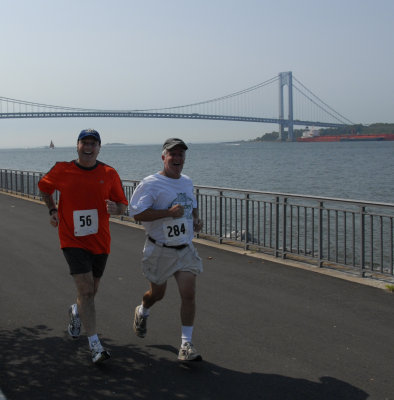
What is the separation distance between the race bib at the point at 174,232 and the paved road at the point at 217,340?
894mm

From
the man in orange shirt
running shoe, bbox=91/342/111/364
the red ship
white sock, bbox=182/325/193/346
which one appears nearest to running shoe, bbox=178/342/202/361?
white sock, bbox=182/325/193/346

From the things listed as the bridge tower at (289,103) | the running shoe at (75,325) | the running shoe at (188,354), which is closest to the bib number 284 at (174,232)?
the running shoe at (188,354)

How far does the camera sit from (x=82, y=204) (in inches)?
183

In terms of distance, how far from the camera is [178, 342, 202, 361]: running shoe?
14.6 feet

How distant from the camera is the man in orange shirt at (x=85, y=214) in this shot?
4.62 metres

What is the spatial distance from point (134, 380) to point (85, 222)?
1233 millimetres

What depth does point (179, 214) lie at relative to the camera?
4.55 metres

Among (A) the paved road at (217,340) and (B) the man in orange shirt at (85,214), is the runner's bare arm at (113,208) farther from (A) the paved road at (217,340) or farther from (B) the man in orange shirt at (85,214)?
(A) the paved road at (217,340)

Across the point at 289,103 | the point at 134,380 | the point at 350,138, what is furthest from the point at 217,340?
the point at 350,138

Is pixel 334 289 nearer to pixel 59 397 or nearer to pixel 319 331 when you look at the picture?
pixel 319 331

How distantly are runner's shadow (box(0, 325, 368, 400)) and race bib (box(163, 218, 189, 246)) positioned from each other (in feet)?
2.93

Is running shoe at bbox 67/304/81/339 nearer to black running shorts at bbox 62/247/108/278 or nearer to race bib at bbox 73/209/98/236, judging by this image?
black running shorts at bbox 62/247/108/278

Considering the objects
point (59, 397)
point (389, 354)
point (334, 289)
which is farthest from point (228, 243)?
point (59, 397)

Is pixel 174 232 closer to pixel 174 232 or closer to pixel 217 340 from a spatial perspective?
pixel 174 232
